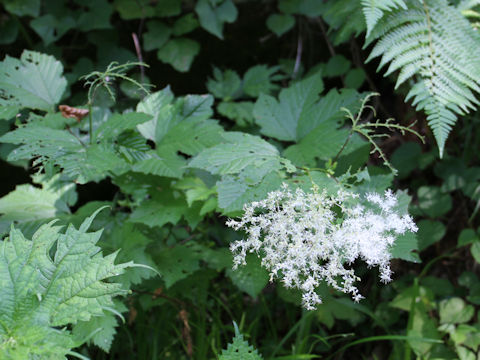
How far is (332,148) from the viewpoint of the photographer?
1.48m

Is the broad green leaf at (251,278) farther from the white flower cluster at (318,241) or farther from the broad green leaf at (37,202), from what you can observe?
the broad green leaf at (37,202)

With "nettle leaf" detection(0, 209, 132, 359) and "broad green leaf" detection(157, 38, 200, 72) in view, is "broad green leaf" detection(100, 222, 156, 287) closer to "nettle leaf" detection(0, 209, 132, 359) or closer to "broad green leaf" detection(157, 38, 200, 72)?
"nettle leaf" detection(0, 209, 132, 359)

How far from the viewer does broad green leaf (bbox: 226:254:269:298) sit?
153 centimetres

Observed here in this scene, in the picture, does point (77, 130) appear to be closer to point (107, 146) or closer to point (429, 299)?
point (107, 146)

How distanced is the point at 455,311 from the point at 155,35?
2005mm

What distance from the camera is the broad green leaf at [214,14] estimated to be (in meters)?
2.29

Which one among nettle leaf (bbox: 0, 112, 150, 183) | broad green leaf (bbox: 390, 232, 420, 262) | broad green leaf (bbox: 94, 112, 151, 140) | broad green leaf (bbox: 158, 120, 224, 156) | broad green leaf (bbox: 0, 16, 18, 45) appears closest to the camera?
broad green leaf (bbox: 390, 232, 420, 262)

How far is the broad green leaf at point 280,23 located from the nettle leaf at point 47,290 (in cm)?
172

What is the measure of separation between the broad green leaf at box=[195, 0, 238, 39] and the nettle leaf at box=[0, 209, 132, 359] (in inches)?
61.1

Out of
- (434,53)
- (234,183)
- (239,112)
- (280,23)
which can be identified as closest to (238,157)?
(234,183)

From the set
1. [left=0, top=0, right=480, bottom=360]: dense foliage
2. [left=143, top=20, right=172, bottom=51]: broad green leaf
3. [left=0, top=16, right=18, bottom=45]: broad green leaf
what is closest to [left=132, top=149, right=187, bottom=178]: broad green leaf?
[left=0, top=0, right=480, bottom=360]: dense foliage

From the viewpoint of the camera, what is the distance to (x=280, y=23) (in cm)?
241

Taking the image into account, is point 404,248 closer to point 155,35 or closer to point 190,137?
point 190,137

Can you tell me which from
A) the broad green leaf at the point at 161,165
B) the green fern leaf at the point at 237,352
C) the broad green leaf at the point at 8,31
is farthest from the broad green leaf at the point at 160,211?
the broad green leaf at the point at 8,31
